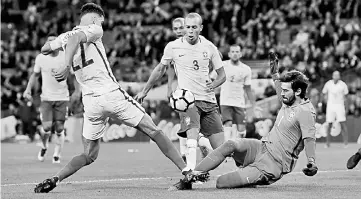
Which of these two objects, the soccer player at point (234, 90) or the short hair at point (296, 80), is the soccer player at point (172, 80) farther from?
the soccer player at point (234, 90)

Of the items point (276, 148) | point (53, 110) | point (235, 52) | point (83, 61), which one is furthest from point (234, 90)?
point (83, 61)

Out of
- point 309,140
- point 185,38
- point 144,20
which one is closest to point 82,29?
point 185,38

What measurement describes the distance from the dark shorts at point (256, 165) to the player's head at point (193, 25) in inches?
81.9

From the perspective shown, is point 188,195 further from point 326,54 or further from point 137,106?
point 326,54

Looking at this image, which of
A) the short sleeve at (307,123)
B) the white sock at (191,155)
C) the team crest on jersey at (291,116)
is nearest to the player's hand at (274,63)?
the team crest on jersey at (291,116)

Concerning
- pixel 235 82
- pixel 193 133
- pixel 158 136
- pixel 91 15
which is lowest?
pixel 193 133

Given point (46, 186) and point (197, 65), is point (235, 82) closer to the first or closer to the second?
point (197, 65)

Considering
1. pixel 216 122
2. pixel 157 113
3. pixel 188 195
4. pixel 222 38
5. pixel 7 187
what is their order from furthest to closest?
pixel 222 38 < pixel 157 113 < pixel 216 122 < pixel 7 187 < pixel 188 195

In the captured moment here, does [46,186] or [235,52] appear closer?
[46,186]

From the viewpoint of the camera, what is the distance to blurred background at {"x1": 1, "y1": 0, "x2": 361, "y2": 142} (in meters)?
28.8

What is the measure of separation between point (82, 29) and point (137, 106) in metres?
1.25

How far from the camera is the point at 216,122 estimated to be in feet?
40.5

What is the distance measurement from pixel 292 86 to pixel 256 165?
1.11 metres

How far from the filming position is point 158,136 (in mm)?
10883
